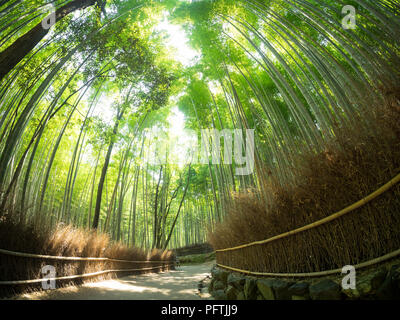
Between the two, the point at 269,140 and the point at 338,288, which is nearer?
the point at 338,288

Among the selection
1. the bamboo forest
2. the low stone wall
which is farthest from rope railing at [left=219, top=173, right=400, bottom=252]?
the low stone wall

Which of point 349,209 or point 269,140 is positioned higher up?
point 269,140

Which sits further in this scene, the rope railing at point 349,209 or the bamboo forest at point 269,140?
the bamboo forest at point 269,140

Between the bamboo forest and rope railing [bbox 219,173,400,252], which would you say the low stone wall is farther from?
rope railing [bbox 219,173,400,252]

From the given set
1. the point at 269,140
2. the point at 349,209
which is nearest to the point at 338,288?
the point at 349,209

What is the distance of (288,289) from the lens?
1.50m

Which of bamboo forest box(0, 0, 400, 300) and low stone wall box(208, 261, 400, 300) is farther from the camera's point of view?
bamboo forest box(0, 0, 400, 300)

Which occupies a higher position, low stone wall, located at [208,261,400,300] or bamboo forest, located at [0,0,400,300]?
bamboo forest, located at [0,0,400,300]

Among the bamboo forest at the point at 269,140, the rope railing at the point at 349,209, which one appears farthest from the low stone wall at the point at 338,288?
the rope railing at the point at 349,209

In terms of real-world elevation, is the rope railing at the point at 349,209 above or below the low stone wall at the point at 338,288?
above

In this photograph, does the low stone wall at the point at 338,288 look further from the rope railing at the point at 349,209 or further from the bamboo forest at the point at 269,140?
the rope railing at the point at 349,209

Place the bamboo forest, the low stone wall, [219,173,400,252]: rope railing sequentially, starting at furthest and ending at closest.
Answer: the bamboo forest < [219,173,400,252]: rope railing < the low stone wall

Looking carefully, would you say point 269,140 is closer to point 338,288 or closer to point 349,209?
point 349,209

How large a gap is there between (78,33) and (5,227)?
11.2 ft
